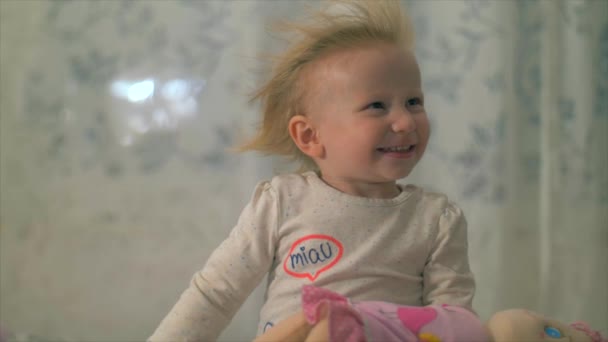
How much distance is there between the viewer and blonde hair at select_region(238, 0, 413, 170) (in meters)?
1.02

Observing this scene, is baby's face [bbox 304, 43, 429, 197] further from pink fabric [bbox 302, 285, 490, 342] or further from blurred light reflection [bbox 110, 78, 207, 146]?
blurred light reflection [bbox 110, 78, 207, 146]

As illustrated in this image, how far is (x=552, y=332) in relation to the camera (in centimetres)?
81

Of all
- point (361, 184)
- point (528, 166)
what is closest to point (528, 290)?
point (528, 166)

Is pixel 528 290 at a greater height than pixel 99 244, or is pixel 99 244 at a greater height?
pixel 99 244

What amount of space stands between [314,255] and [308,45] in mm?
336

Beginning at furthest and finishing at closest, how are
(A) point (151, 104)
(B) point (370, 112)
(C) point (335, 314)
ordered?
(A) point (151, 104) < (B) point (370, 112) < (C) point (335, 314)

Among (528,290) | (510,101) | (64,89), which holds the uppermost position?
(64,89)

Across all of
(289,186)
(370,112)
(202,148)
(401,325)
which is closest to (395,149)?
(370,112)

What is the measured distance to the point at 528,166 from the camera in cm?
128

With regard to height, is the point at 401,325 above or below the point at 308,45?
below

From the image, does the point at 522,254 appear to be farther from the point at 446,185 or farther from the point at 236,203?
the point at 236,203

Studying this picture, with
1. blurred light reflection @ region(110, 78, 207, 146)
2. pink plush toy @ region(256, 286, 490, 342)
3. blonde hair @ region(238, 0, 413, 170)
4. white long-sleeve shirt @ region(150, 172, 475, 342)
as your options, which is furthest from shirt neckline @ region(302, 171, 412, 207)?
blurred light reflection @ region(110, 78, 207, 146)

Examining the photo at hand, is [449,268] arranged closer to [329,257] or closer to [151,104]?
[329,257]

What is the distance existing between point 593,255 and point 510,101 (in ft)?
1.13
